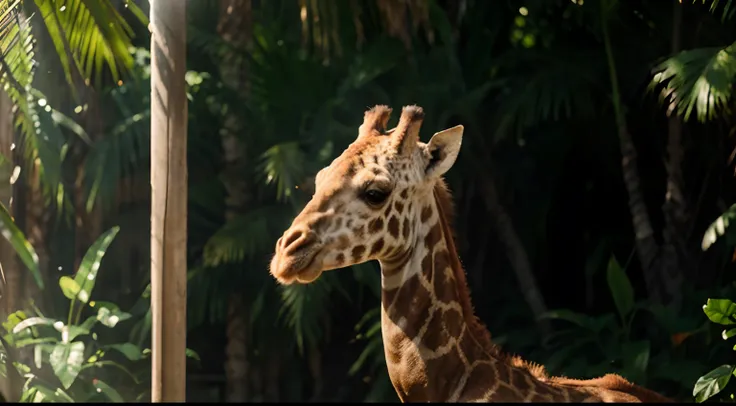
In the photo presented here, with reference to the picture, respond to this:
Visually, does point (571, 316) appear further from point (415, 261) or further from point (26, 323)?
point (26, 323)

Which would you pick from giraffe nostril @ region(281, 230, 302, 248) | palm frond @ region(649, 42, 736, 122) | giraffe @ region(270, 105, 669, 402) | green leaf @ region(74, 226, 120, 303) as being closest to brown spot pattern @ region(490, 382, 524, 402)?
giraffe @ region(270, 105, 669, 402)

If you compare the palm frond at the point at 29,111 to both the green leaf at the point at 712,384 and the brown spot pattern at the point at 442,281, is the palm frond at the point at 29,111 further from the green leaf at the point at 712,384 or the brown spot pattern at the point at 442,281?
the green leaf at the point at 712,384

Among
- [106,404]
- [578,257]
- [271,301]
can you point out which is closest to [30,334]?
[106,404]

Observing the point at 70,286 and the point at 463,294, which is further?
the point at 70,286

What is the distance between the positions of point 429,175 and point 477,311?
196 inches

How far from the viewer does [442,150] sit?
13.5 feet

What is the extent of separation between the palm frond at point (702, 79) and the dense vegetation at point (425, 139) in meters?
0.87

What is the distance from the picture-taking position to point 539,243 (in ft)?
29.4

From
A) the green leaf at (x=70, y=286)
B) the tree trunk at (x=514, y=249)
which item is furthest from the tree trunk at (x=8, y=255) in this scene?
the tree trunk at (x=514, y=249)

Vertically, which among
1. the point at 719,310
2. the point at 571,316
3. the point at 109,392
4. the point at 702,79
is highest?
the point at 702,79

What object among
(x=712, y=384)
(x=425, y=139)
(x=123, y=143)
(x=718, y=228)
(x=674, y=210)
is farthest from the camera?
(x=123, y=143)

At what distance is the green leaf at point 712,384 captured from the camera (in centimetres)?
495

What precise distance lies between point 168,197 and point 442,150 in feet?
3.55

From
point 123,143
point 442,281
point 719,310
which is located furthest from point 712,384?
point 123,143
